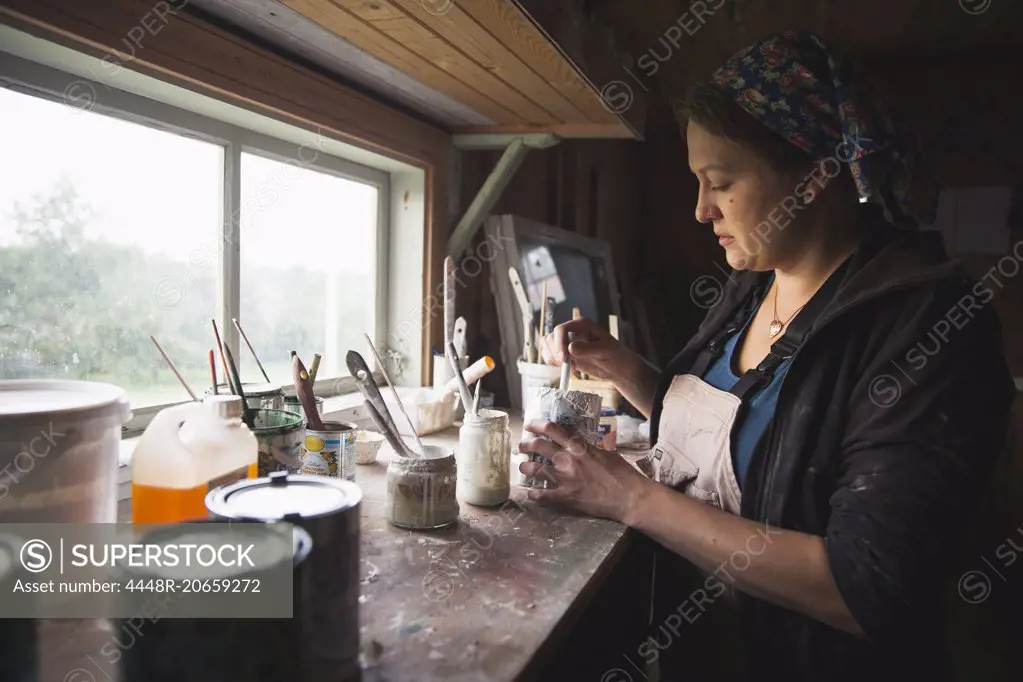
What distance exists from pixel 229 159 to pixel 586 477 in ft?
3.50

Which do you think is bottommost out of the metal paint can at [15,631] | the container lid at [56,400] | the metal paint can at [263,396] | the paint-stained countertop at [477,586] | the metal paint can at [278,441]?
the paint-stained countertop at [477,586]

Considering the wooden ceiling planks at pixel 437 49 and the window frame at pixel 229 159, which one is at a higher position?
the wooden ceiling planks at pixel 437 49

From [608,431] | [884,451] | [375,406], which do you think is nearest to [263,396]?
[375,406]

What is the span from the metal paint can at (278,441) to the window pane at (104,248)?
16.9 inches

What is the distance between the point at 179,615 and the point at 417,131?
1.57 m

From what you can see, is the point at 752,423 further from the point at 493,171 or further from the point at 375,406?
the point at 493,171

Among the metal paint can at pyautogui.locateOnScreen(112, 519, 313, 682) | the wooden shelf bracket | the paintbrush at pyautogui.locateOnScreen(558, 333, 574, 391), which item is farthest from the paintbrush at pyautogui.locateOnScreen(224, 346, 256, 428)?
the wooden shelf bracket

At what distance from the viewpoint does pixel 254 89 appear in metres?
1.31

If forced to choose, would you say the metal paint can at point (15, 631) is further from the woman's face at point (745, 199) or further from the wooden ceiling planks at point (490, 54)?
the woman's face at point (745, 199)

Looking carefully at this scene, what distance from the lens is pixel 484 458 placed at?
1.15 meters

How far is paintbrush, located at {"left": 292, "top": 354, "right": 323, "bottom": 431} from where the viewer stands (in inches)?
44.8

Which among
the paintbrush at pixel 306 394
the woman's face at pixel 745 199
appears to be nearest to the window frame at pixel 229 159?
the paintbrush at pixel 306 394

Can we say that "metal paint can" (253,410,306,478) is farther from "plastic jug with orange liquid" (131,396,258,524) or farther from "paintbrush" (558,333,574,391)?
"paintbrush" (558,333,574,391)

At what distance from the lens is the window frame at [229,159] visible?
1.12 metres
